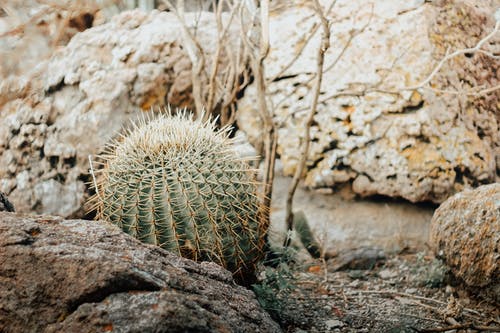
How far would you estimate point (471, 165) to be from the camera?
397 cm

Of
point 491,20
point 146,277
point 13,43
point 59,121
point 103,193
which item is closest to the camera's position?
point 146,277

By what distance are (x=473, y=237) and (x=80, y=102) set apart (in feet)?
9.42

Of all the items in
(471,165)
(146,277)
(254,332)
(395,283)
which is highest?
(146,277)

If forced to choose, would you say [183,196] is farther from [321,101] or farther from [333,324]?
[321,101]

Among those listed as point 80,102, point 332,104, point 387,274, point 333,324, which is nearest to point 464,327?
point 333,324

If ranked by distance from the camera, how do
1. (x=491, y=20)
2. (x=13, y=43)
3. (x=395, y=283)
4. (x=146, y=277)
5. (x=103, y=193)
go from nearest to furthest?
(x=146, y=277) < (x=103, y=193) < (x=395, y=283) < (x=491, y=20) < (x=13, y=43)

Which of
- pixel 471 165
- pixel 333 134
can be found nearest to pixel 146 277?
pixel 333 134

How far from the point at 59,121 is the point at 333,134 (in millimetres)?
2024

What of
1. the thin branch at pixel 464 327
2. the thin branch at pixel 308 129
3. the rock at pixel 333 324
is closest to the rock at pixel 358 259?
the thin branch at pixel 308 129

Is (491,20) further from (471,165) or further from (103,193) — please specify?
(103,193)

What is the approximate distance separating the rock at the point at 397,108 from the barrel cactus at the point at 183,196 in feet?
4.07

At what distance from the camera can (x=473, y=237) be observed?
3039mm

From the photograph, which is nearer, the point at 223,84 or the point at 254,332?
the point at 254,332

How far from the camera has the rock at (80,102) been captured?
13.4 feet
